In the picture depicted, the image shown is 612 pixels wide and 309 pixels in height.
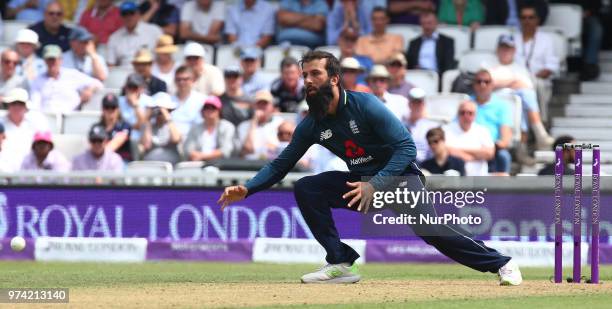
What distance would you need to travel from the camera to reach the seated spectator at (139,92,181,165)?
570 inches

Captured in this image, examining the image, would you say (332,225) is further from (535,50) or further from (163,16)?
(163,16)

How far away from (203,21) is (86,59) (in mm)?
1756

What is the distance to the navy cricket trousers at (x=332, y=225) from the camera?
915 centimetres

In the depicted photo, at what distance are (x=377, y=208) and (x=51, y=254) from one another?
499cm

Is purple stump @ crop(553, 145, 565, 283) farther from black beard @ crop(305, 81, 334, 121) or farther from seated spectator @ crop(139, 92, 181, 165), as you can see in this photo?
seated spectator @ crop(139, 92, 181, 165)

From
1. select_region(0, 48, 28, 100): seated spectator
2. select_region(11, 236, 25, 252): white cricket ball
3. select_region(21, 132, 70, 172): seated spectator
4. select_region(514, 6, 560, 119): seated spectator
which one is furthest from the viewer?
select_region(0, 48, 28, 100): seated spectator

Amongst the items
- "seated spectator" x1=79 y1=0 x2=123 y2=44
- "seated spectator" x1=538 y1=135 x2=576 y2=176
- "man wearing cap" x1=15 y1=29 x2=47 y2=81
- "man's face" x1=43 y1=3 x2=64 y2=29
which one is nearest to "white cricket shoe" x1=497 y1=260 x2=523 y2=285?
"seated spectator" x1=538 y1=135 x2=576 y2=176

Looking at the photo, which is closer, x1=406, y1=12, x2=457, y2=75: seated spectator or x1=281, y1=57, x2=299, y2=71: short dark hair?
x1=281, y1=57, x2=299, y2=71: short dark hair

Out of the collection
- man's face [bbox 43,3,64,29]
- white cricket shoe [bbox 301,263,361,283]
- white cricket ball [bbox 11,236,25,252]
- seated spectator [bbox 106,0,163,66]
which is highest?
man's face [bbox 43,3,64,29]

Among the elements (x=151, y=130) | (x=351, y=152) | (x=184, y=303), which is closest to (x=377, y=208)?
(x=351, y=152)

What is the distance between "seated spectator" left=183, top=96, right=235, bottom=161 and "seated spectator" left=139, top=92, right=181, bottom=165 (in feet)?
0.55

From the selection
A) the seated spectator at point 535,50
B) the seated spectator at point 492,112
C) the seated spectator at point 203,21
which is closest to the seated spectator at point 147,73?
the seated spectator at point 203,21

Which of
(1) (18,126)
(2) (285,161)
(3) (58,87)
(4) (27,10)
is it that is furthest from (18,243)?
(4) (27,10)

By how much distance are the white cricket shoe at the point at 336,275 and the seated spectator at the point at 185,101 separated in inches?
230
